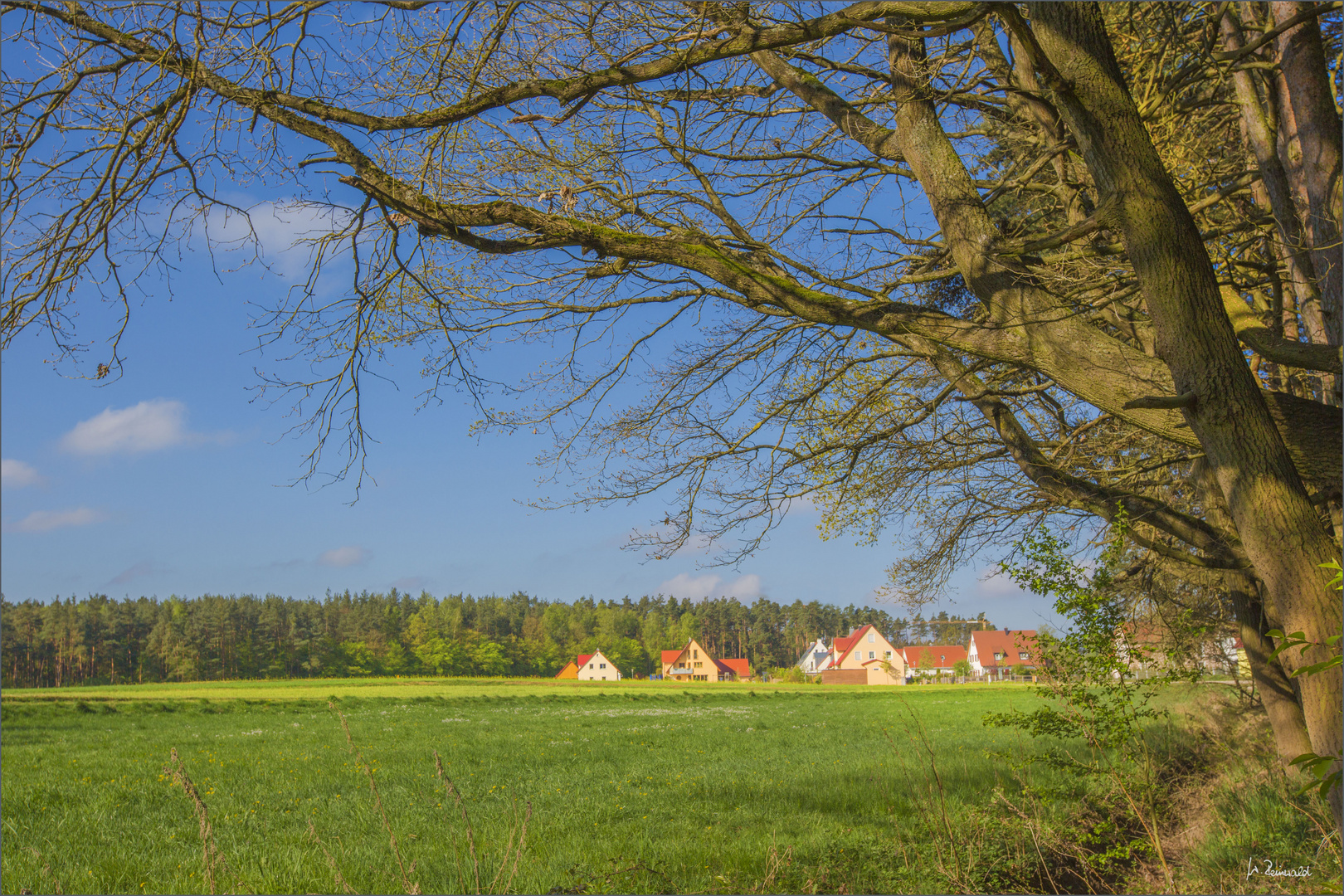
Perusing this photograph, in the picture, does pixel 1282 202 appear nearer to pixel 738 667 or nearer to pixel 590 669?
pixel 590 669

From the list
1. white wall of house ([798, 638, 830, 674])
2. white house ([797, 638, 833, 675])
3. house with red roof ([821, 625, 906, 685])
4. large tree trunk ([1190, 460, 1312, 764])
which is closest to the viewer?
large tree trunk ([1190, 460, 1312, 764])

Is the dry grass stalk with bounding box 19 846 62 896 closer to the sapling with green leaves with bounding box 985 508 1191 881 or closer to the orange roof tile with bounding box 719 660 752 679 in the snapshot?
the sapling with green leaves with bounding box 985 508 1191 881

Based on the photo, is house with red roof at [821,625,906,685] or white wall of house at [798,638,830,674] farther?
white wall of house at [798,638,830,674]

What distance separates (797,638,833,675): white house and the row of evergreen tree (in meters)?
16.7

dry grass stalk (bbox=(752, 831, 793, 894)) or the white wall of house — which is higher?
dry grass stalk (bbox=(752, 831, 793, 894))

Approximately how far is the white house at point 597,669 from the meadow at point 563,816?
165ft

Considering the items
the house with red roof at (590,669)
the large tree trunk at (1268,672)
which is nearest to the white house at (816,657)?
the house with red roof at (590,669)

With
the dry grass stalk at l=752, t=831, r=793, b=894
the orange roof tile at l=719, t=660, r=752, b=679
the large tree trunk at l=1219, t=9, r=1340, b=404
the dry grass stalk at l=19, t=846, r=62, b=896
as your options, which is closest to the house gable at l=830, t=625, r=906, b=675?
the orange roof tile at l=719, t=660, r=752, b=679

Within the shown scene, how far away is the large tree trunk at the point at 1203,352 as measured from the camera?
14.0 feet

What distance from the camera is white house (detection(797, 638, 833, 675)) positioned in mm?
79438

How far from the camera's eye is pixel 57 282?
464cm

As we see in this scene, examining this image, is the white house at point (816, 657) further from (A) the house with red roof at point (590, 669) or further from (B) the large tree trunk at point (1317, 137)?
(B) the large tree trunk at point (1317, 137)
